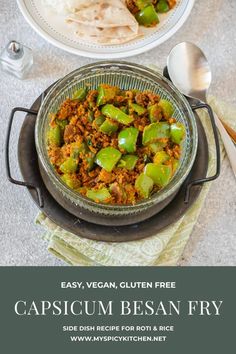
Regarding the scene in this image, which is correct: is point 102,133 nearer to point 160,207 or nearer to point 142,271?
point 160,207

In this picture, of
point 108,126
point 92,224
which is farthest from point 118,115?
point 92,224

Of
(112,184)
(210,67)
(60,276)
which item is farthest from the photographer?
(210,67)

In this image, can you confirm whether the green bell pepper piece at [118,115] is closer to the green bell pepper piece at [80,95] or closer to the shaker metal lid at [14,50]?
the green bell pepper piece at [80,95]

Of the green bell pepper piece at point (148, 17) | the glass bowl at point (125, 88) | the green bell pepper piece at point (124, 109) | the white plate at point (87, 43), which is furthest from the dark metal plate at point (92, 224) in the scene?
the green bell pepper piece at point (148, 17)

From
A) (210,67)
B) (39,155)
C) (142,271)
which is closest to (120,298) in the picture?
(142,271)

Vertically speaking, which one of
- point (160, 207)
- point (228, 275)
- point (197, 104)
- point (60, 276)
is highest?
point (197, 104)
